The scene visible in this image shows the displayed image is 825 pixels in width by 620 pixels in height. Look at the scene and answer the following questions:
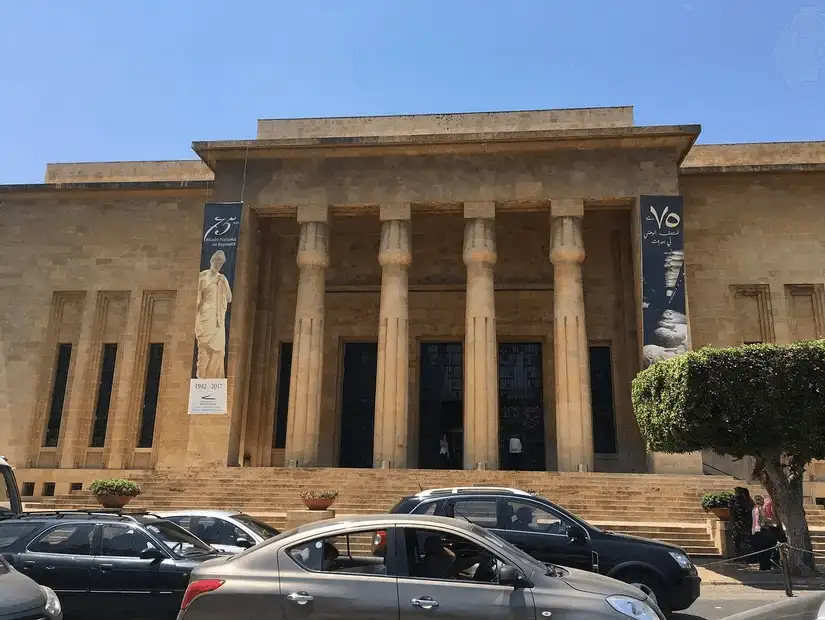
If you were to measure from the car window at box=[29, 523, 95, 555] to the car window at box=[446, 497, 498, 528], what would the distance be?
4.43m

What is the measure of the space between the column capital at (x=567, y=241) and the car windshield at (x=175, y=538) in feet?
55.6

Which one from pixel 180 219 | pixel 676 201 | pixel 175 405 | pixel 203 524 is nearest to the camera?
pixel 203 524

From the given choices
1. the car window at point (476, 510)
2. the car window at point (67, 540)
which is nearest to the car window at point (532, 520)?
the car window at point (476, 510)

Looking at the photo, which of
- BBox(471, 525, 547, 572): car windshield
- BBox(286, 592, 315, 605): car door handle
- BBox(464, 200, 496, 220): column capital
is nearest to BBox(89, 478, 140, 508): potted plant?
BBox(464, 200, 496, 220): column capital

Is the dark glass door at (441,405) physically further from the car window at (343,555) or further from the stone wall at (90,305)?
the car window at (343,555)

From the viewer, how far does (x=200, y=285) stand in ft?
78.1

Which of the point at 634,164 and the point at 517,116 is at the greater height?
the point at 517,116

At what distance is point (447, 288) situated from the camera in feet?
91.6

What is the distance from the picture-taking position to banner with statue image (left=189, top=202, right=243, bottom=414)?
22.8 metres

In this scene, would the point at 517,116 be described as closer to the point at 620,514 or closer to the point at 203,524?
the point at 620,514

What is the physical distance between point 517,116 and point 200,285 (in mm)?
14021

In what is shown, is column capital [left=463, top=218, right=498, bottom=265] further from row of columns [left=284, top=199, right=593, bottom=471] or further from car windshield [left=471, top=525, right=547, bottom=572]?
car windshield [left=471, top=525, right=547, bottom=572]

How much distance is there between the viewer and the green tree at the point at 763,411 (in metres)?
12.8

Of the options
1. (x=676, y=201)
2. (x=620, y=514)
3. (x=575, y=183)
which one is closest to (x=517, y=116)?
(x=575, y=183)
